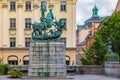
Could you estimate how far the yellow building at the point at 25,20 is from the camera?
72188mm

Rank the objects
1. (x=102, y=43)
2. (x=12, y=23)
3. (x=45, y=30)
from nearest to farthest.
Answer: (x=45, y=30) → (x=102, y=43) → (x=12, y=23)

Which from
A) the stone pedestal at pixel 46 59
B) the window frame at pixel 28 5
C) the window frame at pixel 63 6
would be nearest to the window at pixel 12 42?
the window frame at pixel 28 5

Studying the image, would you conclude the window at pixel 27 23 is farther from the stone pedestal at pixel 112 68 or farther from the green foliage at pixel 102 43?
the stone pedestal at pixel 112 68

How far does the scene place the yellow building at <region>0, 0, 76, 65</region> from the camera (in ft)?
237

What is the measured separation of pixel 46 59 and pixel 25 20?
37203mm

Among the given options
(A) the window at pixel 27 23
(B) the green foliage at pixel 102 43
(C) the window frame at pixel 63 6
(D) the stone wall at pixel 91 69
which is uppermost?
(C) the window frame at pixel 63 6

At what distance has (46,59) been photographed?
120ft

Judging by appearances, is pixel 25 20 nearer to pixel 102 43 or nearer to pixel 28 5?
pixel 28 5

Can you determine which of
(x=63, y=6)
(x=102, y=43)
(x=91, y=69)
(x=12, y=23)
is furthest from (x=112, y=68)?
(x=12, y=23)

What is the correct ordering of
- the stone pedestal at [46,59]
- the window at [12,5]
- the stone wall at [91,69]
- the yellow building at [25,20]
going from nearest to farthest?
the stone pedestal at [46,59]
the stone wall at [91,69]
the yellow building at [25,20]
the window at [12,5]

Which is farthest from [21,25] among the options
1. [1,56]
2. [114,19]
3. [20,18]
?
[114,19]

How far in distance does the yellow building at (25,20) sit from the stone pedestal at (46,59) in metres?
34.8

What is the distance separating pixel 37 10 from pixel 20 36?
549 cm

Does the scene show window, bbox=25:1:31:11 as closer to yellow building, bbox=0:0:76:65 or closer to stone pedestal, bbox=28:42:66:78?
yellow building, bbox=0:0:76:65
